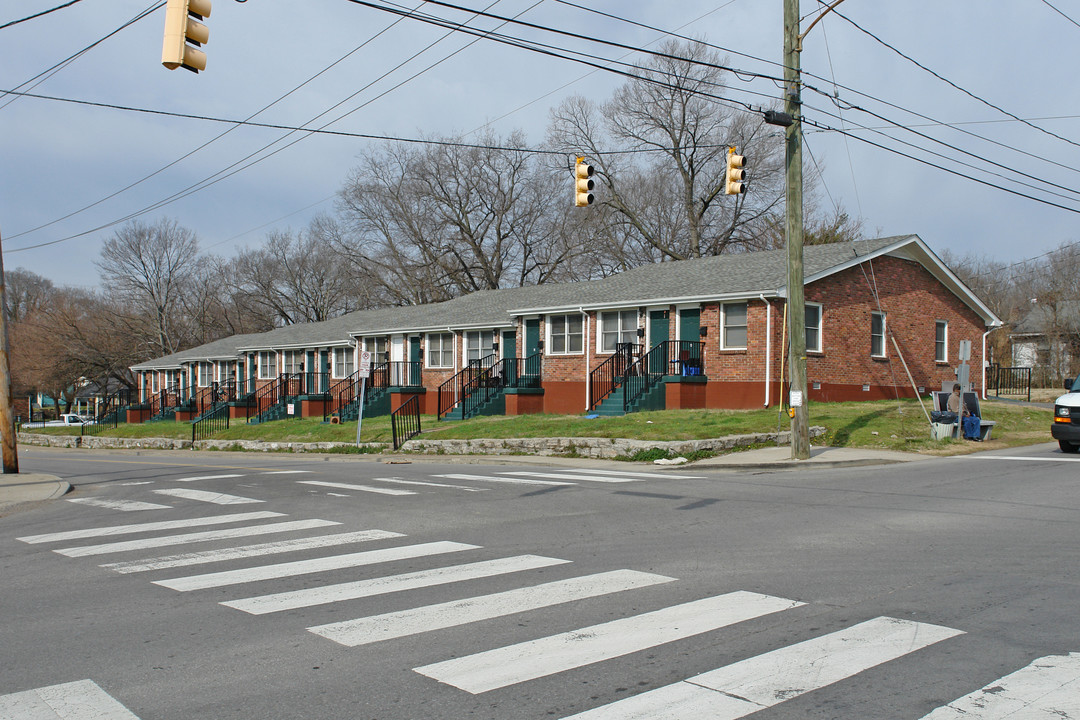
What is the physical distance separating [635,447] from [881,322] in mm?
13987

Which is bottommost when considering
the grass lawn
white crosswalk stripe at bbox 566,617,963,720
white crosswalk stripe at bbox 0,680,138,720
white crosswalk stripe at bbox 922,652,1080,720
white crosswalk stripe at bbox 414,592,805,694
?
white crosswalk stripe at bbox 0,680,138,720

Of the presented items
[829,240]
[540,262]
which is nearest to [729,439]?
[829,240]

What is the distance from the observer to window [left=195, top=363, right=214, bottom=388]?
5681cm

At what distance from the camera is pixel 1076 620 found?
5934 millimetres

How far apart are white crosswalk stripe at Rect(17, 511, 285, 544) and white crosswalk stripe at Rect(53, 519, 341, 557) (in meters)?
0.71

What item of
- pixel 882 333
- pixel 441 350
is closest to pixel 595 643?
pixel 882 333

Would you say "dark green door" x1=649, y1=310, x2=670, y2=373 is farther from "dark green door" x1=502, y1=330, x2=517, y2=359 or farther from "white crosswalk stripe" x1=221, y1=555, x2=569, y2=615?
"white crosswalk stripe" x1=221, y1=555, x2=569, y2=615

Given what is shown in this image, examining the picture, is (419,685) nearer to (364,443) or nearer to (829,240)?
(364,443)

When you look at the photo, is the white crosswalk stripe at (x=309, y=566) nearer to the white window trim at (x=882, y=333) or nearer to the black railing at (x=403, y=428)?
the black railing at (x=403, y=428)

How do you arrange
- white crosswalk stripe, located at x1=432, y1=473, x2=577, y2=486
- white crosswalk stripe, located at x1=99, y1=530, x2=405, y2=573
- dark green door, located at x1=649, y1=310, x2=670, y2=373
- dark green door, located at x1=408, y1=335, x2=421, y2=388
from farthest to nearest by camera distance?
dark green door, located at x1=408, y1=335, x2=421, y2=388
dark green door, located at x1=649, y1=310, x2=670, y2=373
white crosswalk stripe, located at x1=432, y1=473, x2=577, y2=486
white crosswalk stripe, located at x1=99, y1=530, x2=405, y2=573

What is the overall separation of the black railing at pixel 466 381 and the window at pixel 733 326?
9.97 meters

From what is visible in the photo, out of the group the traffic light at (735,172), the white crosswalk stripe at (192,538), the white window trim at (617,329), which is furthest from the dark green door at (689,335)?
the white crosswalk stripe at (192,538)

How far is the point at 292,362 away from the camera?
158 ft

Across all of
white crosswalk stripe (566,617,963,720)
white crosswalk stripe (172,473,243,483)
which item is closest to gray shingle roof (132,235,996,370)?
white crosswalk stripe (172,473,243,483)
